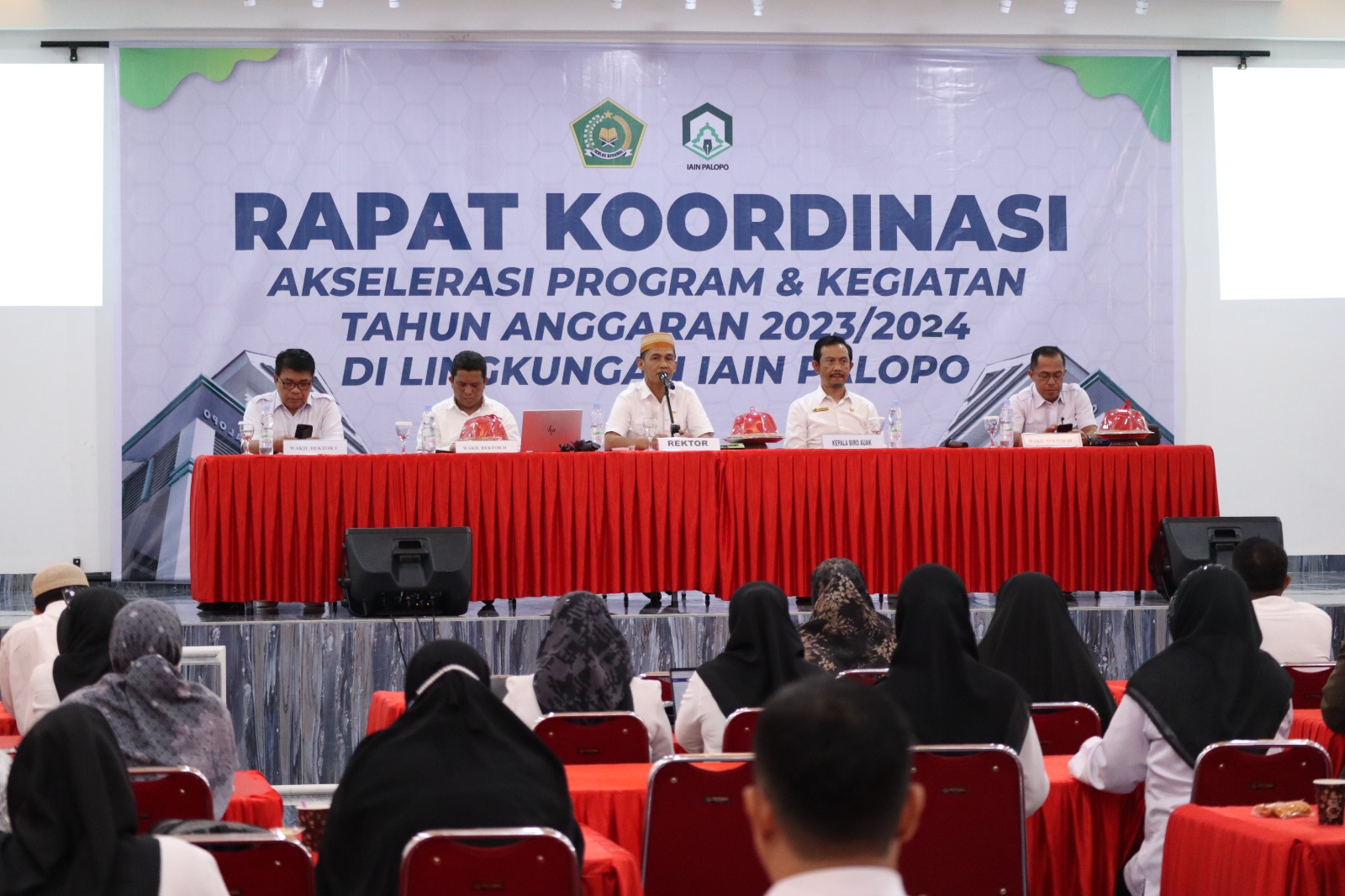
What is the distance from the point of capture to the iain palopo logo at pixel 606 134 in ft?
25.1

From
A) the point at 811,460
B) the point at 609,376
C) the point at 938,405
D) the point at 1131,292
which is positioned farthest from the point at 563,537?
the point at 1131,292

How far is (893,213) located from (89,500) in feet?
15.2

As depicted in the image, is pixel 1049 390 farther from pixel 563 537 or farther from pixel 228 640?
pixel 228 640

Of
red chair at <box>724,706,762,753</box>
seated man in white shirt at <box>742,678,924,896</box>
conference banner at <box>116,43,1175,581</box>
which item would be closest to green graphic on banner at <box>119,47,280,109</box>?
conference banner at <box>116,43,1175,581</box>

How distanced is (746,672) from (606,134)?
16.3 feet

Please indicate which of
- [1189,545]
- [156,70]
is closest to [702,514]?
[1189,545]

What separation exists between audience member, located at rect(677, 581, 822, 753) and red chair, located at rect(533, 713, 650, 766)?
18 centimetres

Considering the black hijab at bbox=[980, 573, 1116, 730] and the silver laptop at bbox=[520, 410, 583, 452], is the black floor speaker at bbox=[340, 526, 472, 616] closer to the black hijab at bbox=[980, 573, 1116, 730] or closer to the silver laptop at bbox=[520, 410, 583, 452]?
the silver laptop at bbox=[520, 410, 583, 452]

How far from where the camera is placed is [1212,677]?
2900 mm

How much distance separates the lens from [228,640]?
16.6 feet

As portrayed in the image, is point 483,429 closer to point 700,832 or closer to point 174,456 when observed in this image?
point 174,456

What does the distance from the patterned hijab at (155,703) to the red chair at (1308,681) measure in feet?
9.08

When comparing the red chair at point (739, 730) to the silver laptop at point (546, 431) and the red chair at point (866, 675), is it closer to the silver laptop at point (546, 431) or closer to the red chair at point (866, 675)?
the red chair at point (866, 675)

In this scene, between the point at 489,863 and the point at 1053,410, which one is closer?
the point at 489,863
